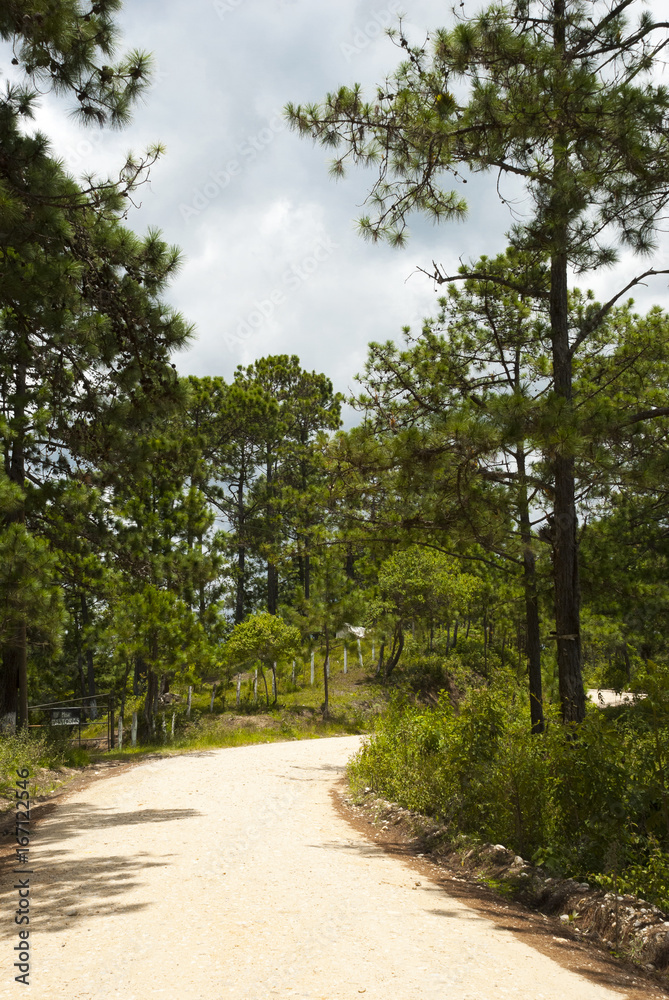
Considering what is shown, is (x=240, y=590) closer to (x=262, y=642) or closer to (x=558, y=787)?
(x=262, y=642)

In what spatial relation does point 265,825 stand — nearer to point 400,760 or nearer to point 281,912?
point 400,760

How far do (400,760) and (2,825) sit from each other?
4.47 meters

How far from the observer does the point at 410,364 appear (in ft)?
33.7

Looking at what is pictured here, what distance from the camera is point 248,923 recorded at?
156 inches

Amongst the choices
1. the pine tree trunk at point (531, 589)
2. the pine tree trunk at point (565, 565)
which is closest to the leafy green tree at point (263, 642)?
the pine tree trunk at point (531, 589)

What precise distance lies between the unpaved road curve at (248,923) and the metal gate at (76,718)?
704 cm

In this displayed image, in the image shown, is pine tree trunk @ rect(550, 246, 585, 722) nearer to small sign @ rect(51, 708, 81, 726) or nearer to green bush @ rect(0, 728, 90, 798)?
green bush @ rect(0, 728, 90, 798)

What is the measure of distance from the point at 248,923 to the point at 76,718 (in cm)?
1367

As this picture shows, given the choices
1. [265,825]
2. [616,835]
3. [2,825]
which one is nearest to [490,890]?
[616,835]

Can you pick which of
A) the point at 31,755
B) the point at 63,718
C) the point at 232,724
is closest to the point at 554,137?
the point at 31,755

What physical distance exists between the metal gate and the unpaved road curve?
704 centimetres

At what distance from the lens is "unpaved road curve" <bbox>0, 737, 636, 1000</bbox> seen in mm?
3168

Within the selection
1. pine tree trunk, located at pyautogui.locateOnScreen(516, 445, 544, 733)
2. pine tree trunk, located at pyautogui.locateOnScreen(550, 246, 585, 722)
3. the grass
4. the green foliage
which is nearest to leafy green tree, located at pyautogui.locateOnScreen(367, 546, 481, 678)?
the grass

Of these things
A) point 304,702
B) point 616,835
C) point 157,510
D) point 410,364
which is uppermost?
point 410,364
